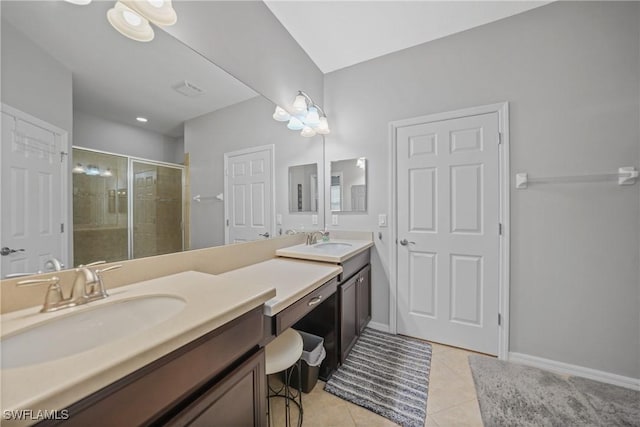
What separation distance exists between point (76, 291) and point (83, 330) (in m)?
0.14

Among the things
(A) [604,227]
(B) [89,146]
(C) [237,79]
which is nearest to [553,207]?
(A) [604,227]

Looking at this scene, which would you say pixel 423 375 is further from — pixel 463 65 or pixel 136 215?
pixel 463 65

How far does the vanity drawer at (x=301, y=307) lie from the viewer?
1039mm

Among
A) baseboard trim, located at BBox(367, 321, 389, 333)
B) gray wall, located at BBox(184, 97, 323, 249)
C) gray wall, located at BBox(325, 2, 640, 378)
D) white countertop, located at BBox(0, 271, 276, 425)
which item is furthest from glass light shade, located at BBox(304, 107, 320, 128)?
baseboard trim, located at BBox(367, 321, 389, 333)

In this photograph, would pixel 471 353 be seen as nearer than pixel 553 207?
No

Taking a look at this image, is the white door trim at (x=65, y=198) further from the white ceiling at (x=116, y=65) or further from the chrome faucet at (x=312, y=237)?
the chrome faucet at (x=312, y=237)

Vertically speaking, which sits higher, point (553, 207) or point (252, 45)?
point (252, 45)

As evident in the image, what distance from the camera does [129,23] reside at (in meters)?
1.02

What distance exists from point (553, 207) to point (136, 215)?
2607 mm

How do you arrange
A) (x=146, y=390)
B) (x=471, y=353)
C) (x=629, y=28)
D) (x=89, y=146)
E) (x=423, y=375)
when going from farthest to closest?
(x=471, y=353), (x=423, y=375), (x=629, y=28), (x=89, y=146), (x=146, y=390)

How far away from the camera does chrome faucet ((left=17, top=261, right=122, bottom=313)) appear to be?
29.0 inches

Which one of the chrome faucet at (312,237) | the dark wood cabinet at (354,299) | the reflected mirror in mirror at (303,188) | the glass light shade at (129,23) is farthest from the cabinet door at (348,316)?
the glass light shade at (129,23)

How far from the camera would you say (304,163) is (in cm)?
233

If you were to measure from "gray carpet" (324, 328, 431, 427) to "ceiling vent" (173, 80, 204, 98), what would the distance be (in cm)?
199
